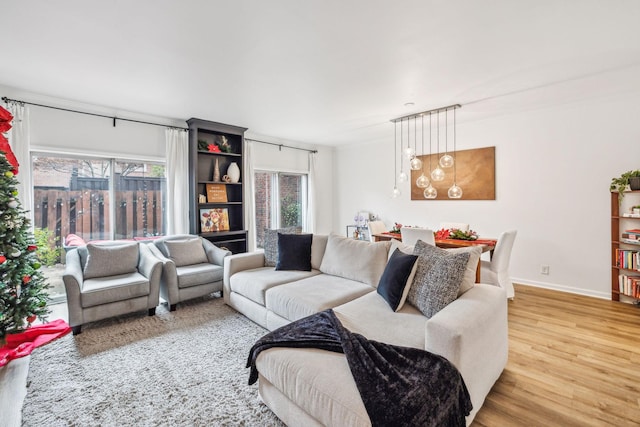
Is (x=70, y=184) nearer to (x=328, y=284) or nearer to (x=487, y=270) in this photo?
(x=328, y=284)

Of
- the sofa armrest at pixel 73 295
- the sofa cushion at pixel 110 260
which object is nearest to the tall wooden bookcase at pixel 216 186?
the sofa cushion at pixel 110 260

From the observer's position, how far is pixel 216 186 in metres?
4.90

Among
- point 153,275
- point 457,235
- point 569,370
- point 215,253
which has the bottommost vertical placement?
point 569,370

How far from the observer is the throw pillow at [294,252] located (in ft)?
11.1

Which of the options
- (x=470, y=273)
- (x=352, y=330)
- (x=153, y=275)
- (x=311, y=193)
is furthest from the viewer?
(x=311, y=193)

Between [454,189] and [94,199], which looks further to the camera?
[94,199]

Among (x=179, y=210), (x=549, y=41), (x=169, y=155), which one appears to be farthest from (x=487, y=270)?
(x=169, y=155)

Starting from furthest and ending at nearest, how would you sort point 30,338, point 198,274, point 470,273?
point 198,274, point 30,338, point 470,273

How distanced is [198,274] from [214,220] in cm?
143

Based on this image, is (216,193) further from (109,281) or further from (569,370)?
(569,370)

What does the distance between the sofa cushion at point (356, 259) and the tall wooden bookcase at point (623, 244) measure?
301 centimetres

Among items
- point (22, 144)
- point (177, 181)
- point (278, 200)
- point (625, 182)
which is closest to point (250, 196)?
point (278, 200)

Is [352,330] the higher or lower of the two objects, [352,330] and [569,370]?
the higher

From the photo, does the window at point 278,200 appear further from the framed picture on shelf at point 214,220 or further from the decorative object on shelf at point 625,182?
the decorative object on shelf at point 625,182
